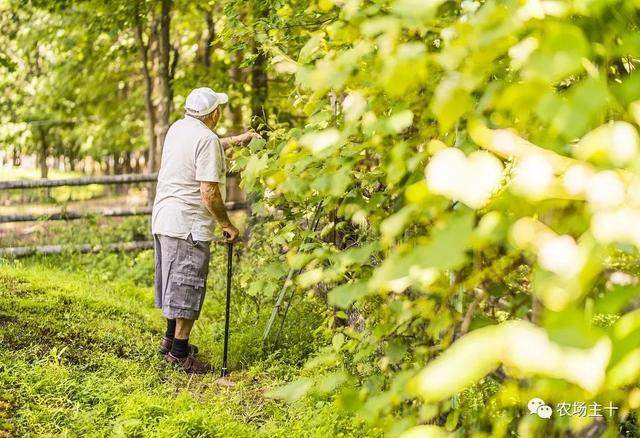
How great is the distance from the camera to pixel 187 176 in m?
4.94

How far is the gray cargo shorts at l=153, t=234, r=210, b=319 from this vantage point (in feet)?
16.4

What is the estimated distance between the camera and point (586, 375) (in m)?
0.85

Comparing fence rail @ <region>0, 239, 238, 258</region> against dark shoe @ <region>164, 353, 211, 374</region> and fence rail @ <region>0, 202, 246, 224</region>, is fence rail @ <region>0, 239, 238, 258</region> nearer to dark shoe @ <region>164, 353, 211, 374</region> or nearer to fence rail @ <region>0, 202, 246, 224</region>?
fence rail @ <region>0, 202, 246, 224</region>

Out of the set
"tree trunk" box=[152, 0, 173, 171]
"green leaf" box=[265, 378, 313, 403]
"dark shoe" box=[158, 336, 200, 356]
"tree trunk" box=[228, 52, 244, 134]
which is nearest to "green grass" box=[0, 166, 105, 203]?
"tree trunk" box=[152, 0, 173, 171]

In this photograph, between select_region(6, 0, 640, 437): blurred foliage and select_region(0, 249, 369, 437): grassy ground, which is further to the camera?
select_region(0, 249, 369, 437): grassy ground

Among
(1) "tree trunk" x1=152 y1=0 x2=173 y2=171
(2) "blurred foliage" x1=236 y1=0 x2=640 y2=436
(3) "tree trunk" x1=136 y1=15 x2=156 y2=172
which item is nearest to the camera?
(2) "blurred foliage" x1=236 y1=0 x2=640 y2=436

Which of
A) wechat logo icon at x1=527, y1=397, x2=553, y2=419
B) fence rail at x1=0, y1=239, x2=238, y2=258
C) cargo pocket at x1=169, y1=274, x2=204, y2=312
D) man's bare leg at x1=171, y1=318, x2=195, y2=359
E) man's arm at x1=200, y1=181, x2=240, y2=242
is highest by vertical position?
wechat logo icon at x1=527, y1=397, x2=553, y2=419

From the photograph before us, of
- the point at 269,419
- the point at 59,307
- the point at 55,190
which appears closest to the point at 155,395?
the point at 269,419

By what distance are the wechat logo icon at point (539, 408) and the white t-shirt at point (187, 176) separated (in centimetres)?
348

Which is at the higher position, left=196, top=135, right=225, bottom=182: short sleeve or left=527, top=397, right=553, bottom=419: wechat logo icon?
left=527, top=397, right=553, bottom=419: wechat logo icon

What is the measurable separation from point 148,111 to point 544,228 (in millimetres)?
10601

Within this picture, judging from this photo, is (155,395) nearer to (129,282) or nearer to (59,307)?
(59,307)

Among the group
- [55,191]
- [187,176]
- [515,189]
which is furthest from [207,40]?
[515,189]

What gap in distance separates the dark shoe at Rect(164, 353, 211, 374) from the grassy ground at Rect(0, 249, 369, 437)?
9 cm
